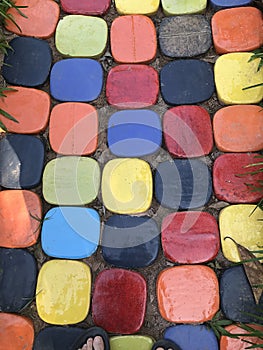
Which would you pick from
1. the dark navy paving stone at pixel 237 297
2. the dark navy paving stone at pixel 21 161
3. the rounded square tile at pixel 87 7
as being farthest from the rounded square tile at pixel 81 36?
the dark navy paving stone at pixel 237 297

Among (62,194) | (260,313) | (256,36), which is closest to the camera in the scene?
(260,313)

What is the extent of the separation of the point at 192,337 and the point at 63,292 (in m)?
0.35

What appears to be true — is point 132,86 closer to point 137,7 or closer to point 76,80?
point 76,80

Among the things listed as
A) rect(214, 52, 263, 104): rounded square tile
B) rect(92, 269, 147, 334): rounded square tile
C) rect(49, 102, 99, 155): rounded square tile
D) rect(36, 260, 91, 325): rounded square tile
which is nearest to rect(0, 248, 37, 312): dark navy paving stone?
rect(36, 260, 91, 325): rounded square tile

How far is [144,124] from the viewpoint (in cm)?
144

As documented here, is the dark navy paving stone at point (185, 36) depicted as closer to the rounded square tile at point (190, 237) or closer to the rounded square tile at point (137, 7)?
the rounded square tile at point (137, 7)

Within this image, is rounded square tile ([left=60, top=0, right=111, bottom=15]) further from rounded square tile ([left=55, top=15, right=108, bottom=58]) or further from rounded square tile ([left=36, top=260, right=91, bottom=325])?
rounded square tile ([left=36, top=260, right=91, bottom=325])

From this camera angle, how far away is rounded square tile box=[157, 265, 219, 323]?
1.26 m

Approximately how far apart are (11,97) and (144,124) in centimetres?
40

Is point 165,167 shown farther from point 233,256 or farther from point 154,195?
point 233,256

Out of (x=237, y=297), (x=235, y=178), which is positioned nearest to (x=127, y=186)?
(x=235, y=178)

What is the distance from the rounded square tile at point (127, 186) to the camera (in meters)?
1.36

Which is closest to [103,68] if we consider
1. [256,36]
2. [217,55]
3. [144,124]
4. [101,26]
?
[101,26]

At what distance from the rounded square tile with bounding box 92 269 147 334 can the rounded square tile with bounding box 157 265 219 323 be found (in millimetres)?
54
